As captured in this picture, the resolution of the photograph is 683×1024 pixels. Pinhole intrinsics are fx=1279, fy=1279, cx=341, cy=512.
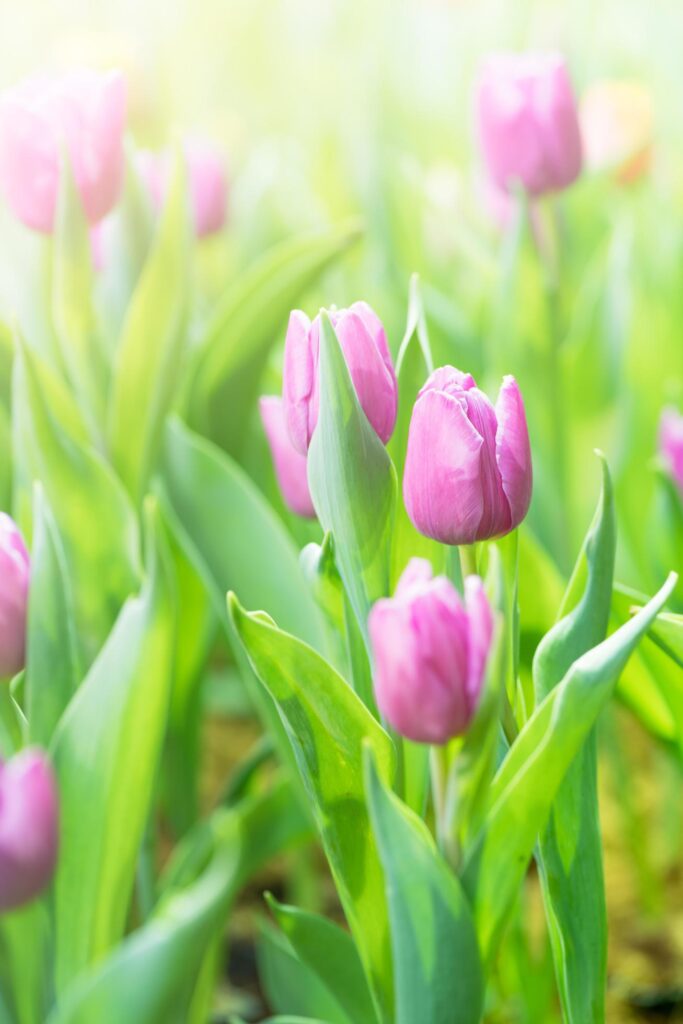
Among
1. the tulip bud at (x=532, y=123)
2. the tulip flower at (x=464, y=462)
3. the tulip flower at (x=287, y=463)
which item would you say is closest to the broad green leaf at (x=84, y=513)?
the tulip flower at (x=287, y=463)

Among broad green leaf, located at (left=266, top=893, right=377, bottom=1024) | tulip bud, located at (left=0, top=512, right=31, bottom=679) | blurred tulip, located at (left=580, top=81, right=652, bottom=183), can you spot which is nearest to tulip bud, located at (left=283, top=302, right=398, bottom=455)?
tulip bud, located at (left=0, top=512, right=31, bottom=679)

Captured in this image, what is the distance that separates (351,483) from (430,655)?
0.11m

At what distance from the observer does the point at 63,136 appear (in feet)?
2.06

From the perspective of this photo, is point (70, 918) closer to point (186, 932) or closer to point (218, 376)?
point (186, 932)

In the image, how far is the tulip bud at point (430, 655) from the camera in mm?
377

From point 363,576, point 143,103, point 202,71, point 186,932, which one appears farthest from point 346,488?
point 202,71

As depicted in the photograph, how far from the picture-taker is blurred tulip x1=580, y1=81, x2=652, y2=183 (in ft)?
3.56

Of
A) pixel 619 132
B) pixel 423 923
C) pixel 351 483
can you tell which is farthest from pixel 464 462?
pixel 619 132

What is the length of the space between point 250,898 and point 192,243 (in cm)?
60

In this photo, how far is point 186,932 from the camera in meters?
0.38

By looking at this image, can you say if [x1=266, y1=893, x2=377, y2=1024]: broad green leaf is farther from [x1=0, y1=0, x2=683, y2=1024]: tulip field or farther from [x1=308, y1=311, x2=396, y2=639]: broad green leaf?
[x1=308, y1=311, x2=396, y2=639]: broad green leaf

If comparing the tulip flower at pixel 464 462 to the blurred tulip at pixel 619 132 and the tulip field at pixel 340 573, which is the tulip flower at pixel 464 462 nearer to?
the tulip field at pixel 340 573

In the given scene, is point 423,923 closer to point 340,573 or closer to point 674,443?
point 340,573

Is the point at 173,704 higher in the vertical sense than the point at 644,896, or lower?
higher
